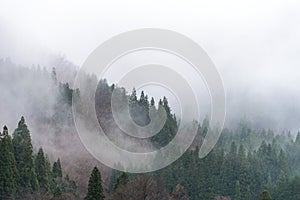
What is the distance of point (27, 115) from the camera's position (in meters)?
111

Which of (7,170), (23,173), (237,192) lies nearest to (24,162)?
(23,173)

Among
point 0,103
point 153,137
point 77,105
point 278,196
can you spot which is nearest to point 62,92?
point 77,105

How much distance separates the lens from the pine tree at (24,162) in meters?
60.5

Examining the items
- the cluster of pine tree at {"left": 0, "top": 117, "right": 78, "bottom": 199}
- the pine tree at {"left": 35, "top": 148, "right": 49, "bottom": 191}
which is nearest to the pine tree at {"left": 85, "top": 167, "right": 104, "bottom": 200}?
the cluster of pine tree at {"left": 0, "top": 117, "right": 78, "bottom": 199}

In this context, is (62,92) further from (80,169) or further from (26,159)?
(26,159)

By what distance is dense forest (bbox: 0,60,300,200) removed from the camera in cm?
5953

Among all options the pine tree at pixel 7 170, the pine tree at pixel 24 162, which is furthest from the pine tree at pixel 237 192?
the pine tree at pixel 7 170

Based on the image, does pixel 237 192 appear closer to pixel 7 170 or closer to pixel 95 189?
pixel 7 170

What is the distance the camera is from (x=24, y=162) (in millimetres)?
62125

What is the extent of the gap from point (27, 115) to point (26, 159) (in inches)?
1945

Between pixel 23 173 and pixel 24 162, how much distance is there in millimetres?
1505

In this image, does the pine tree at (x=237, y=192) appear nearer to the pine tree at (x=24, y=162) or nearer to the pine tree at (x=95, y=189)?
the pine tree at (x=24, y=162)

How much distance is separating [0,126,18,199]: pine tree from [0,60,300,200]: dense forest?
39 mm

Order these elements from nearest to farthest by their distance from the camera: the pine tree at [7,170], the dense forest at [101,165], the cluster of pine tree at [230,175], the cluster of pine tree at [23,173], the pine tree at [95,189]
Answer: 1. the pine tree at [95,189]
2. the pine tree at [7,170]
3. the cluster of pine tree at [23,173]
4. the dense forest at [101,165]
5. the cluster of pine tree at [230,175]
